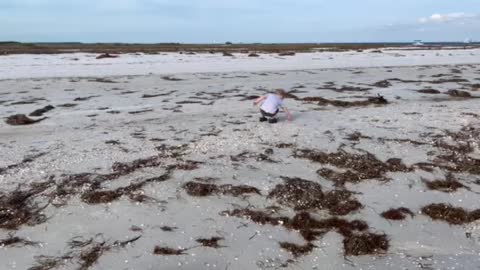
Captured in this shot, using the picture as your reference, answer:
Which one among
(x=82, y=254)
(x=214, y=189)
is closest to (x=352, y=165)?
(x=214, y=189)

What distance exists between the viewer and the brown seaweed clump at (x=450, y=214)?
6516 mm

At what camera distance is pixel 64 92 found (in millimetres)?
17688

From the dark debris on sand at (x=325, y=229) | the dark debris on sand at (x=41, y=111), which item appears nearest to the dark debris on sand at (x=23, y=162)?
the dark debris on sand at (x=325, y=229)

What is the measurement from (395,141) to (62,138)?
6.35m

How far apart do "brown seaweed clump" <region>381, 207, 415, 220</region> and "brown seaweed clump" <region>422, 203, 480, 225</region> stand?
217 mm

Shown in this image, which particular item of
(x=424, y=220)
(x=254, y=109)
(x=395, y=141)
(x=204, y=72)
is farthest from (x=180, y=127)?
(x=204, y=72)

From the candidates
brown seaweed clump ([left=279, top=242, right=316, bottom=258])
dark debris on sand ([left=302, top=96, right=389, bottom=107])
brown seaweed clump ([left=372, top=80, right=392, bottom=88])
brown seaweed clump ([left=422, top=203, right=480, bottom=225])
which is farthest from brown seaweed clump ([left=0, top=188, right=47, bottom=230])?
brown seaweed clump ([left=372, top=80, right=392, bottom=88])

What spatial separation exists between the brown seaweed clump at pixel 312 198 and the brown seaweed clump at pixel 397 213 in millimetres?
368

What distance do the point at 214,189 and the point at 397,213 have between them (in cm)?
243

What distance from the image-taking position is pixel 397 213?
6.61 m

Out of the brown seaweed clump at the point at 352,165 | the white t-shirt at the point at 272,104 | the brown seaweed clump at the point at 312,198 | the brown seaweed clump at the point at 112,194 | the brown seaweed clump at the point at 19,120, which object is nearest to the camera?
the brown seaweed clump at the point at 112,194

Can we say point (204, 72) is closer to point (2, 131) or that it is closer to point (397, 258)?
point (2, 131)

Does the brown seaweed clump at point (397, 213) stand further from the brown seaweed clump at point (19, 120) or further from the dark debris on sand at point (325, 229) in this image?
the brown seaweed clump at point (19, 120)

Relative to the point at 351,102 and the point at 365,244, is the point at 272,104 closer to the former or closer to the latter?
the point at 351,102
